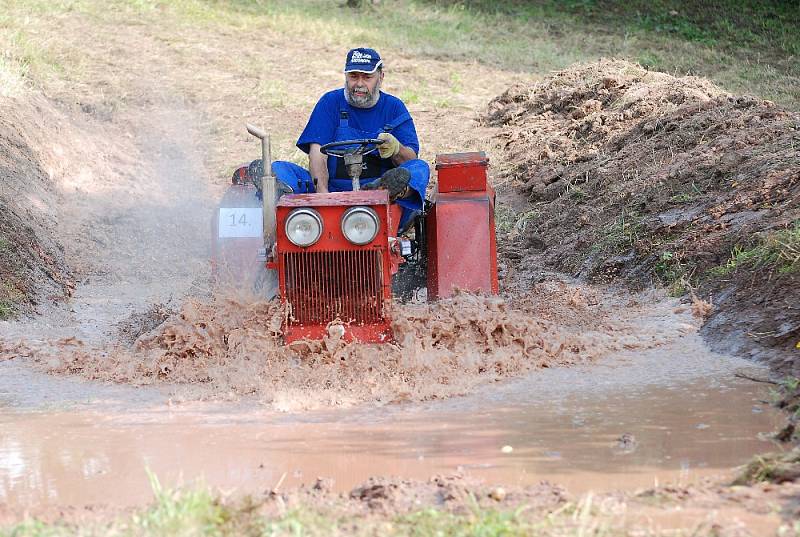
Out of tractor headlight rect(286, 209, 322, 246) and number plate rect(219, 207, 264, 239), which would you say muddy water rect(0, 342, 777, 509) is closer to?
tractor headlight rect(286, 209, 322, 246)

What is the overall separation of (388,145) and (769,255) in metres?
2.41

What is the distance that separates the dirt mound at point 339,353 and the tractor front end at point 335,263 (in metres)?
0.10

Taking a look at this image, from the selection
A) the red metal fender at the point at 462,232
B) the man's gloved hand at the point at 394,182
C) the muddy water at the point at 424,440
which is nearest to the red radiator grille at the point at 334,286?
the man's gloved hand at the point at 394,182

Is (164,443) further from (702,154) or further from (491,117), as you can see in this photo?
(491,117)

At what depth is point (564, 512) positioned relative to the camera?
3.53 meters

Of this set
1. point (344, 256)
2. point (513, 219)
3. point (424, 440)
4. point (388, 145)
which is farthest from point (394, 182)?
point (513, 219)

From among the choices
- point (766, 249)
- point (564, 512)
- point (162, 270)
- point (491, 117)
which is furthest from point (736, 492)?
point (491, 117)

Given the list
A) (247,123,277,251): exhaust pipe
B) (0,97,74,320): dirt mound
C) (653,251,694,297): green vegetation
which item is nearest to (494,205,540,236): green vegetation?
(653,251,694,297): green vegetation

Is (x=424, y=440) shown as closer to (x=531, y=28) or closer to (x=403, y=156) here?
(x=403, y=156)

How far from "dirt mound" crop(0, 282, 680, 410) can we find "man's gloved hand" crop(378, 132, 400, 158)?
960 mm

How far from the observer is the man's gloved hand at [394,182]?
6582 mm

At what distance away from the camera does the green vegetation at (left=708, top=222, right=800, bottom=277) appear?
647cm

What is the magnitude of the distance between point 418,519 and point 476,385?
2.34 m

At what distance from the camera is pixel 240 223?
7.22m
